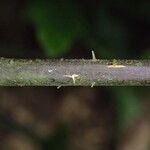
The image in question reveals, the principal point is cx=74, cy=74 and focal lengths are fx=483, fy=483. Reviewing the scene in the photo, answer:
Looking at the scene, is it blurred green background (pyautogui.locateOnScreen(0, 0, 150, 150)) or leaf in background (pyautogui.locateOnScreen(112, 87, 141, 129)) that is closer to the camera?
blurred green background (pyautogui.locateOnScreen(0, 0, 150, 150))

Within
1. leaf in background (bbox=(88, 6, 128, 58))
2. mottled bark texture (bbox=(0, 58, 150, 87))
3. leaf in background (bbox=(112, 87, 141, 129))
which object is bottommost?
mottled bark texture (bbox=(0, 58, 150, 87))

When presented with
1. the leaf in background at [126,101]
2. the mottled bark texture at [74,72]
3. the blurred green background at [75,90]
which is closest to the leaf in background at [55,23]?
the blurred green background at [75,90]

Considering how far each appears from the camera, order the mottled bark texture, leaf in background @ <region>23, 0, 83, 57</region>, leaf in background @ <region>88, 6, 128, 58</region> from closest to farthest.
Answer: the mottled bark texture → leaf in background @ <region>23, 0, 83, 57</region> → leaf in background @ <region>88, 6, 128, 58</region>

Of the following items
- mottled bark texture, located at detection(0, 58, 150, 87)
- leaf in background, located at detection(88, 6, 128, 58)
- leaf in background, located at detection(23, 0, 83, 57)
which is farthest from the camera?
leaf in background, located at detection(88, 6, 128, 58)

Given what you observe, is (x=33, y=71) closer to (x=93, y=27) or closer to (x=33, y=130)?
(x=93, y=27)

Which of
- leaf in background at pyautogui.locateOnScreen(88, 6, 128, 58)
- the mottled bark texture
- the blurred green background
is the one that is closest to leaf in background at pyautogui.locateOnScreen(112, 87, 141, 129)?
the blurred green background

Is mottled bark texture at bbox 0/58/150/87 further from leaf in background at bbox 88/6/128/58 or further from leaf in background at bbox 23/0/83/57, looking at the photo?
leaf in background at bbox 88/6/128/58

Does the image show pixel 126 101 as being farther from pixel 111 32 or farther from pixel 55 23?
pixel 55 23

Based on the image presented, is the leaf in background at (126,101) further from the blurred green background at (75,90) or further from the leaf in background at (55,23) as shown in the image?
the leaf in background at (55,23)
